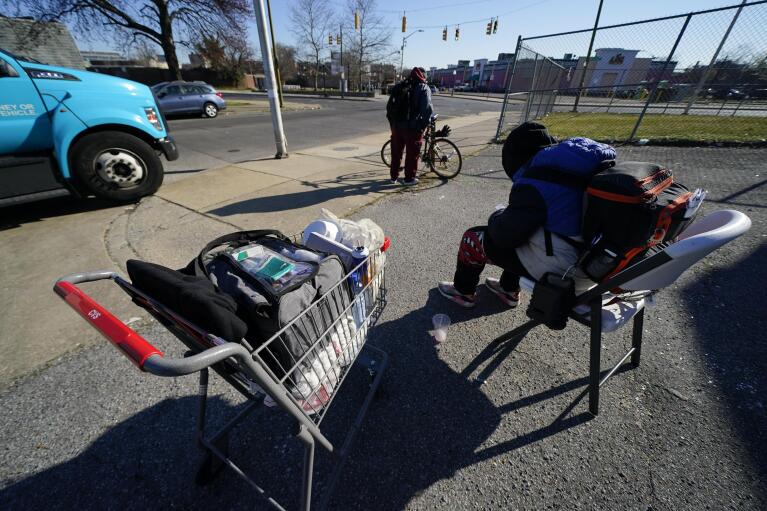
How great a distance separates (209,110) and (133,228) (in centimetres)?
1469

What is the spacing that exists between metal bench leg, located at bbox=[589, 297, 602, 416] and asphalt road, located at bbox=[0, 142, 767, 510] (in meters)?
0.11

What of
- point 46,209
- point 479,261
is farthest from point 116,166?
point 479,261

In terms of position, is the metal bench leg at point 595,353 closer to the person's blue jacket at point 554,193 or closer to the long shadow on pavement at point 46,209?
the person's blue jacket at point 554,193

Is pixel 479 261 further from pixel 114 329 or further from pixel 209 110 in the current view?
pixel 209 110

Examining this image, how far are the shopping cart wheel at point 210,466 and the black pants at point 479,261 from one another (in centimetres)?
191

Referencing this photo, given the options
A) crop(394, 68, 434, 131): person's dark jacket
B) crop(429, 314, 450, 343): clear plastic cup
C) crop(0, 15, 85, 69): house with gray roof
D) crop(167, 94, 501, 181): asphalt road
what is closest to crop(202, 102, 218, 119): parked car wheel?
crop(167, 94, 501, 181): asphalt road

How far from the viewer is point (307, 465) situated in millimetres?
1220

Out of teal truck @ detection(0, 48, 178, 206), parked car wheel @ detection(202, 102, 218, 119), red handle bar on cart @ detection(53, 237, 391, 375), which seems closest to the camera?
red handle bar on cart @ detection(53, 237, 391, 375)

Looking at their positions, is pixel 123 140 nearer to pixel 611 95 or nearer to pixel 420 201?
pixel 420 201

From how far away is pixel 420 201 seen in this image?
4.90 m

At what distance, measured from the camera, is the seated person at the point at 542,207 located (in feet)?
5.33

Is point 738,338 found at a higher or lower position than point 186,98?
lower

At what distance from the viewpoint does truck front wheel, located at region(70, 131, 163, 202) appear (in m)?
4.13

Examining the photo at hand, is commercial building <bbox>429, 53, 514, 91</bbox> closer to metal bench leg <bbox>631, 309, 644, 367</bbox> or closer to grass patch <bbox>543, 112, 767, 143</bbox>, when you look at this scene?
grass patch <bbox>543, 112, 767, 143</bbox>
